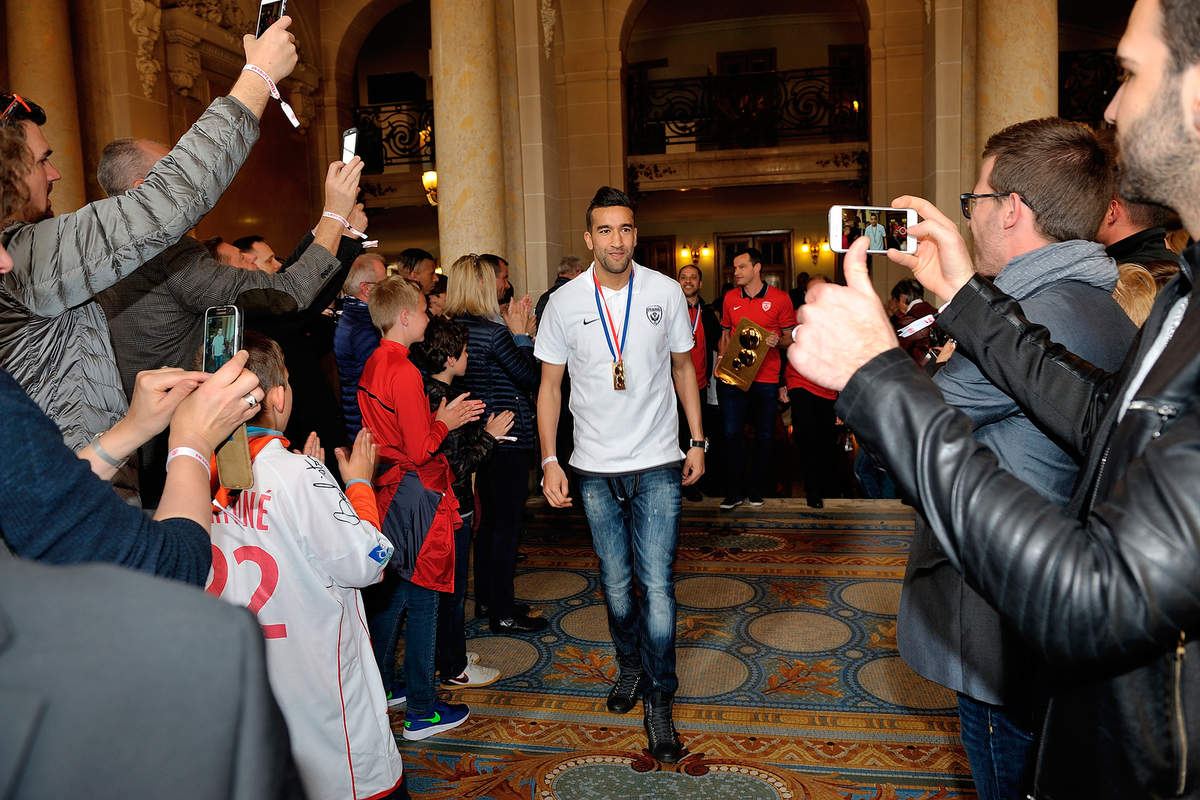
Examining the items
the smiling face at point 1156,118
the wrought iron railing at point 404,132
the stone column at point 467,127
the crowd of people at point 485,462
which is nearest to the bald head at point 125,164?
the crowd of people at point 485,462

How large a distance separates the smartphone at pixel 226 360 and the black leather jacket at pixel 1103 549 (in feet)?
3.45

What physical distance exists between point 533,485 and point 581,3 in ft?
27.1

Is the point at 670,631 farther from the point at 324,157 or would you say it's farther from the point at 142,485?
the point at 324,157

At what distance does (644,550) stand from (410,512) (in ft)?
2.91

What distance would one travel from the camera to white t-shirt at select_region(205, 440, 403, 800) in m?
1.86

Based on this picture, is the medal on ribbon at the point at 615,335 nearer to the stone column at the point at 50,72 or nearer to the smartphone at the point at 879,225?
the smartphone at the point at 879,225

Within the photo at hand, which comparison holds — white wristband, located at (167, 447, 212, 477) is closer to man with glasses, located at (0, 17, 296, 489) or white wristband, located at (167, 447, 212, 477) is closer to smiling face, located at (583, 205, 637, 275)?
man with glasses, located at (0, 17, 296, 489)

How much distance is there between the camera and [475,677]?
3539 mm

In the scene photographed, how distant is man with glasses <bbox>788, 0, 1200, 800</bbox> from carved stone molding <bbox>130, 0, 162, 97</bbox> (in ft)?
30.6

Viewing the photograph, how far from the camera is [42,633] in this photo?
0.49m

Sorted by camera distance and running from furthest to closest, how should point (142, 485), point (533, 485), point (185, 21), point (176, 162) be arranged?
point (185, 21) < point (533, 485) < point (142, 485) < point (176, 162)

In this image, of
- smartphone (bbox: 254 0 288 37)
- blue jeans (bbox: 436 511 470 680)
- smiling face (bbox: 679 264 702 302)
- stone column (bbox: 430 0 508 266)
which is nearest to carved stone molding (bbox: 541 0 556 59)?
stone column (bbox: 430 0 508 266)

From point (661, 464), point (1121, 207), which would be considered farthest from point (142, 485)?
point (1121, 207)

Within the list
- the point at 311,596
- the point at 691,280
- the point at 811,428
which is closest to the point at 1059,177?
the point at 311,596
